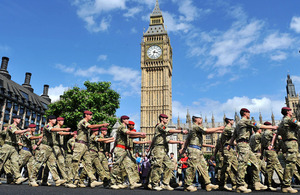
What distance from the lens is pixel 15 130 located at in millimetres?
7582

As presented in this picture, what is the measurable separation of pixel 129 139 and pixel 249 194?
11.2 feet

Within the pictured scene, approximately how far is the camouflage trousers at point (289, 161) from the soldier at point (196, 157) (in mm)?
1700

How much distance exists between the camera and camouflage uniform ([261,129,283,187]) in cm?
683

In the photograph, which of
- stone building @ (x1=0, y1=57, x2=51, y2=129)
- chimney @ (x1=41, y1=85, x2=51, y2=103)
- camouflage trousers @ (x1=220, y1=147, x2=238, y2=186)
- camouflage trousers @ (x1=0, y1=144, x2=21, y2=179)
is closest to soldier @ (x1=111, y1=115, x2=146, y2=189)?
camouflage trousers @ (x1=220, y1=147, x2=238, y2=186)

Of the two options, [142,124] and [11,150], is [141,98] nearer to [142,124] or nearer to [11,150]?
[142,124]

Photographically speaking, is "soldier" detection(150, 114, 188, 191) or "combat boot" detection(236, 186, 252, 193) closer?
"combat boot" detection(236, 186, 252, 193)

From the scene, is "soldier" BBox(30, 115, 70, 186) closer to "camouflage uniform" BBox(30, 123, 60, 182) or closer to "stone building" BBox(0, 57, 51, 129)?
"camouflage uniform" BBox(30, 123, 60, 182)

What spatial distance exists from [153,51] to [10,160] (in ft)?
223

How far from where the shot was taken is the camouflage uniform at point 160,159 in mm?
6491

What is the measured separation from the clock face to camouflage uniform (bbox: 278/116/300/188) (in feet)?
→ 223

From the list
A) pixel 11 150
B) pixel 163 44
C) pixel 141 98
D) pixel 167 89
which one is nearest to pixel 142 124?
pixel 141 98

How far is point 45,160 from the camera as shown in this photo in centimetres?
727

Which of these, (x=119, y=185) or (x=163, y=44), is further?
(x=163, y=44)

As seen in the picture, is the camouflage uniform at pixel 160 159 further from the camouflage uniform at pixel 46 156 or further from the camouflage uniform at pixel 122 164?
the camouflage uniform at pixel 46 156
